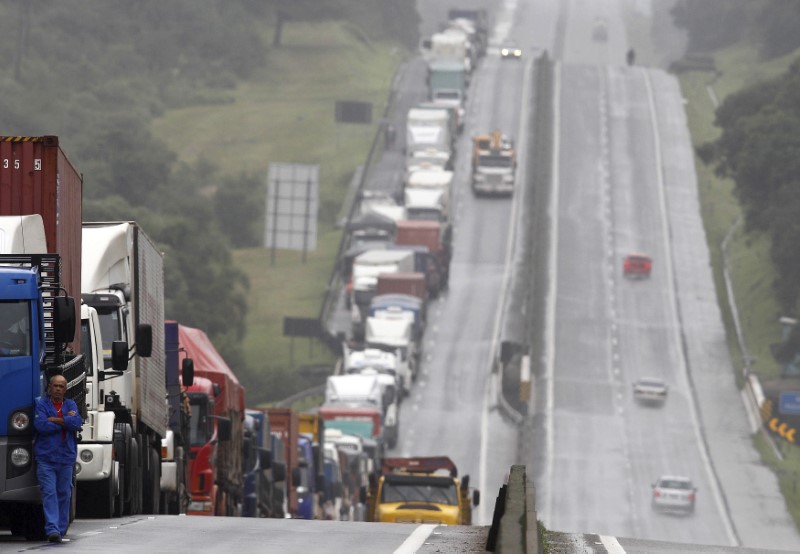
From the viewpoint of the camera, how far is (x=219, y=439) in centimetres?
A: 2873

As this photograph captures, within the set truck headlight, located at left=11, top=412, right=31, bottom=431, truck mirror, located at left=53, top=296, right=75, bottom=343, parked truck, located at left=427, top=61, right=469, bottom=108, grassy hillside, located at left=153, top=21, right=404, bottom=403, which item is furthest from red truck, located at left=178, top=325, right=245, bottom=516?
parked truck, located at left=427, top=61, right=469, bottom=108

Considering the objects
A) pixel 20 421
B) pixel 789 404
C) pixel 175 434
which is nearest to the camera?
pixel 20 421

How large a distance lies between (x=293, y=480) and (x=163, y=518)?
17942 millimetres

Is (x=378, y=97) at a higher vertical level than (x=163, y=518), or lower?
higher

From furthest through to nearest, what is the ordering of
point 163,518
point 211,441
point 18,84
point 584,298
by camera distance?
point 18,84 → point 584,298 → point 211,441 → point 163,518

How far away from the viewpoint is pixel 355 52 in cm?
17012

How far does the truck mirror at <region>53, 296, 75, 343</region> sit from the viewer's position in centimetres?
1614

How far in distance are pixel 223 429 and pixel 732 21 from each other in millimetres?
158474

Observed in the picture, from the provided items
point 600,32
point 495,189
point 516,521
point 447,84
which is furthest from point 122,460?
point 600,32

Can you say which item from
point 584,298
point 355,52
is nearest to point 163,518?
point 584,298

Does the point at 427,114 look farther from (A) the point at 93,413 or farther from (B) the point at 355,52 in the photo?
(A) the point at 93,413

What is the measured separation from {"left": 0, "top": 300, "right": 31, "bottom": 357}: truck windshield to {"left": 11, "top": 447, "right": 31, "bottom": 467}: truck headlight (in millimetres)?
842

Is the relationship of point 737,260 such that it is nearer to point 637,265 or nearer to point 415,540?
point 637,265

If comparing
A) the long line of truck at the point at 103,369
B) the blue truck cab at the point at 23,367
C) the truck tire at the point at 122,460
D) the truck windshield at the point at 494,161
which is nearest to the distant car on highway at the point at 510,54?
the truck windshield at the point at 494,161
